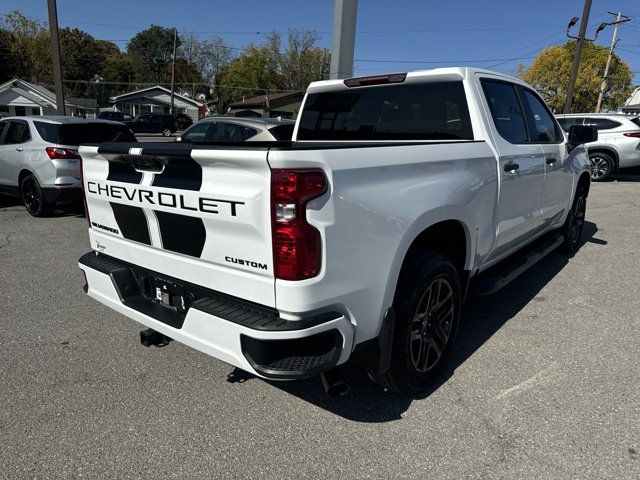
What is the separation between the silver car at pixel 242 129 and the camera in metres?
9.08

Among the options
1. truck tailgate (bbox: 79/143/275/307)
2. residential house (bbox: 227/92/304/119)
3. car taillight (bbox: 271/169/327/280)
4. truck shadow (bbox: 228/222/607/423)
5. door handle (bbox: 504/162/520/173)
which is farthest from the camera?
residential house (bbox: 227/92/304/119)

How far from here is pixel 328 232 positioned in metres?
2.01

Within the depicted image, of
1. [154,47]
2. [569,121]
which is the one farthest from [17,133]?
[154,47]

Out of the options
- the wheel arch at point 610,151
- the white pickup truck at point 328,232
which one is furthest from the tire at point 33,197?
the wheel arch at point 610,151

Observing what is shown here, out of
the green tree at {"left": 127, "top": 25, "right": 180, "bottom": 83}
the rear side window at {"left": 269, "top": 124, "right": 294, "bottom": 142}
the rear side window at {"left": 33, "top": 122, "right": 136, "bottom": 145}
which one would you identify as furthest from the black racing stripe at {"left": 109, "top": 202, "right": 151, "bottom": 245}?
the green tree at {"left": 127, "top": 25, "right": 180, "bottom": 83}

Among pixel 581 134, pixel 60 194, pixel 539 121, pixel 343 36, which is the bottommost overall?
pixel 60 194

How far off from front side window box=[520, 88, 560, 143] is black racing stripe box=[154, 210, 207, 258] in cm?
316

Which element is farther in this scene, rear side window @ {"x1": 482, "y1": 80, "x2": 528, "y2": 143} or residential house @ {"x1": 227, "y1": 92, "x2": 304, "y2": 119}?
residential house @ {"x1": 227, "y1": 92, "x2": 304, "y2": 119}

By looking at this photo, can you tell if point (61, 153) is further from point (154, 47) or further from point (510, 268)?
point (154, 47)

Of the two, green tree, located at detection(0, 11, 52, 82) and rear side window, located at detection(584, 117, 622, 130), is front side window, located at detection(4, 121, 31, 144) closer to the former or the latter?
rear side window, located at detection(584, 117, 622, 130)

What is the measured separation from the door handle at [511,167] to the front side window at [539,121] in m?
0.76

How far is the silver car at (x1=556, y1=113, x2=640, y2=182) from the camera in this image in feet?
A: 41.6

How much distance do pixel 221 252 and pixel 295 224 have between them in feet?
1.52

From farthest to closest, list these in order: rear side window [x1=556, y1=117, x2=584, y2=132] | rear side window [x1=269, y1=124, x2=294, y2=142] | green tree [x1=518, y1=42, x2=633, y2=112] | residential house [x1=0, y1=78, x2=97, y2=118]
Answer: residential house [x1=0, y1=78, x2=97, y2=118], green tree [x1=518, y1=42, x2=633, y2=112], rear side window [x1=556, y1=117, x2=584, y2=132], rear side window [x1=269, y1=124, x2=294, y2=142]
